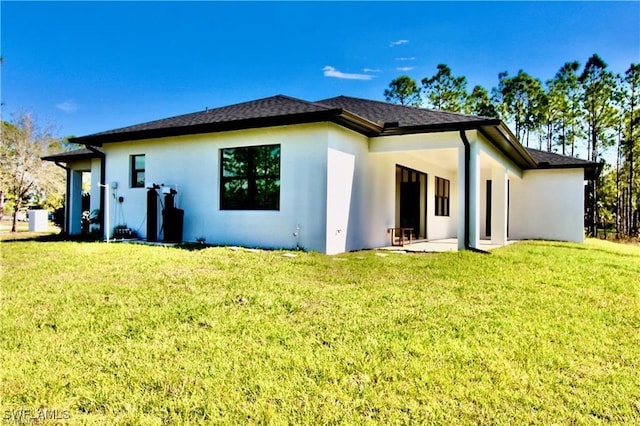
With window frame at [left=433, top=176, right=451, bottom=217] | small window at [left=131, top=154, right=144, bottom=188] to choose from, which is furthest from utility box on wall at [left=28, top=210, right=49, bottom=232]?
window frame at [left=433, top=176, right=451, bottom=217]

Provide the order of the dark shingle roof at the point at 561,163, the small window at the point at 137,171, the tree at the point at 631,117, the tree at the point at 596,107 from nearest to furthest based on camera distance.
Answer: the small window at the point at 137,171 → the dark shingle roof at the point at 561,163 → the tree at the point at 631,117 → the tree at the point at 596,107

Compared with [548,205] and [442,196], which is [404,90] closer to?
[442,196]

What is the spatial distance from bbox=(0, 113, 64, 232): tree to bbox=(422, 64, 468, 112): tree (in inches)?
971

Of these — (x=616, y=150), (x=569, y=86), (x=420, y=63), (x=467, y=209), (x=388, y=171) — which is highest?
(x=420, y=63)

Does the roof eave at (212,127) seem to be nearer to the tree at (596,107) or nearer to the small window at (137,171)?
the small window at (137,171)

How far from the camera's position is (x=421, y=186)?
13906mm

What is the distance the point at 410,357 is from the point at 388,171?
8.41 metres

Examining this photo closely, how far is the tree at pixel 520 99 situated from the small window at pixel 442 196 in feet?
48.4

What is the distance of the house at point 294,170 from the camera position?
8789 mm

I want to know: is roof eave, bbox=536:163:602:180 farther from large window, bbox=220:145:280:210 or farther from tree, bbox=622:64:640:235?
large window, bbox=220:145:280:210

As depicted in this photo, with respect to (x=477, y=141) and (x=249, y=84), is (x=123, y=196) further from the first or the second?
(x=477, y=141)

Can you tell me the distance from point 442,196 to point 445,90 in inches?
588

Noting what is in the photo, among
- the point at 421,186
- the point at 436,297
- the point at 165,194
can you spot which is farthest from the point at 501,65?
the point at 436,297

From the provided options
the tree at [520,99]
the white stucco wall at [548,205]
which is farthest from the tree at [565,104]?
the white stucco wall at [548,205]
